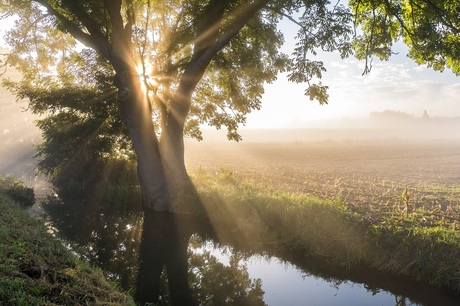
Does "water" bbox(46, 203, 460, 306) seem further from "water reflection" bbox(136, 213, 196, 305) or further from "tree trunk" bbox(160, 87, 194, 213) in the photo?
"tree trunk" bbox(160, 87, 194, 213)

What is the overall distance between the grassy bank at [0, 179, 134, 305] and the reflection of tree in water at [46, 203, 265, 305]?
206cm

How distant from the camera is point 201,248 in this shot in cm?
1149

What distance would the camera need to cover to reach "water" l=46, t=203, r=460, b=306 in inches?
321

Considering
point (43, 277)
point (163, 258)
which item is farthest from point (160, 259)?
point (43, 277)

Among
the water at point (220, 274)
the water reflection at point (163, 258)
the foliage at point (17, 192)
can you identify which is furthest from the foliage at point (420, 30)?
the foliage at point (17, 192)

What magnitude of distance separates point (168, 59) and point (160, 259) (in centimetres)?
1064

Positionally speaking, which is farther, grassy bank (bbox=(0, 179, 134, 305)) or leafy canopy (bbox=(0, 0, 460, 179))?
leafy canopy (bbox=(0, 0, 460, 179))

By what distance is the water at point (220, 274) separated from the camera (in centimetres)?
816

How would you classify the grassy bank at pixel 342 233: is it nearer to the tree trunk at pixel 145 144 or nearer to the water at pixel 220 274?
the water at pixel 220 274

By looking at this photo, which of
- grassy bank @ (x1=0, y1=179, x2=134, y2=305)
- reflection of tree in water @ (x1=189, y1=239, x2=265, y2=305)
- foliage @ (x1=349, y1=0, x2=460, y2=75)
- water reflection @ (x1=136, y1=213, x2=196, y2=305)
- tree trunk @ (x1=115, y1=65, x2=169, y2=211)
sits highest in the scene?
foliage @ (x1=349, y1=0, x2=460, y2=75)

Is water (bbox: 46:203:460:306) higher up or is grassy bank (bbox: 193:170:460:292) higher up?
grassy bank (bbox: 193:170:460:292)

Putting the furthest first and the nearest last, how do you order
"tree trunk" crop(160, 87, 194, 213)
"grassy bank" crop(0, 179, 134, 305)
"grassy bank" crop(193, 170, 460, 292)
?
"tree trunk" crop(160, 87, 194, 213) → "grassy bank" crop(193, 170, 460, 292) → "grassy bank" crop(0, 179, 134, 305)

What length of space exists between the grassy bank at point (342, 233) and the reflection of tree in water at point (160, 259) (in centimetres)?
155

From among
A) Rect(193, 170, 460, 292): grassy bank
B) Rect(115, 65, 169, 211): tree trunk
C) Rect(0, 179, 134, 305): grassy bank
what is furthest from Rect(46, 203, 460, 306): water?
Rect(115, 65, 169, 211): tree trunk
